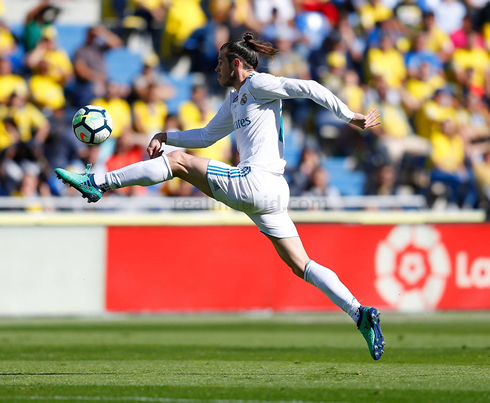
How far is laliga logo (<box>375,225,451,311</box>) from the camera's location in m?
14.3

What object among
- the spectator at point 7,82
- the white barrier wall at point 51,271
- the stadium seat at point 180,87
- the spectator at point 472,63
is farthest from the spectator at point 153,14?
the spectator at point 472,63

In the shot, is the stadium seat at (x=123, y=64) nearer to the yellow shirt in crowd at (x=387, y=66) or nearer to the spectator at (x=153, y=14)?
the spectator at (x=153, y=14)

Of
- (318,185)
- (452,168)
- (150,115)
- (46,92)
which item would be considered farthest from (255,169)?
(452,168)

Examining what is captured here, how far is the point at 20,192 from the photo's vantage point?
13797mm

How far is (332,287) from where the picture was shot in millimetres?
7117

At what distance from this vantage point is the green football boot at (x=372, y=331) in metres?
6.79

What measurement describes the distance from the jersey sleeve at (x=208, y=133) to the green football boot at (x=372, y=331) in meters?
1.96

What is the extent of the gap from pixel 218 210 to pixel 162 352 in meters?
5.33

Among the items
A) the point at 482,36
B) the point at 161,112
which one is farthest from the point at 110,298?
the point at 482,36

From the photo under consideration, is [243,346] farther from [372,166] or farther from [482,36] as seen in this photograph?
[482,36]

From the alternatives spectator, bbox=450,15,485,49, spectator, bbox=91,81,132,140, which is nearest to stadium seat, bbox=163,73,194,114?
spectator, bbox=91,81,132,140

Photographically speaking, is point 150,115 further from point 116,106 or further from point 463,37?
point 463,37

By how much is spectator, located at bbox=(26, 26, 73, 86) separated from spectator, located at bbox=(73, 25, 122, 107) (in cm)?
20

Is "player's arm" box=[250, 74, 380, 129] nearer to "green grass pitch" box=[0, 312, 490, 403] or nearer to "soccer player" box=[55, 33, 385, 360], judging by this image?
"soccer player" box=[55, 33, 385, 360]
